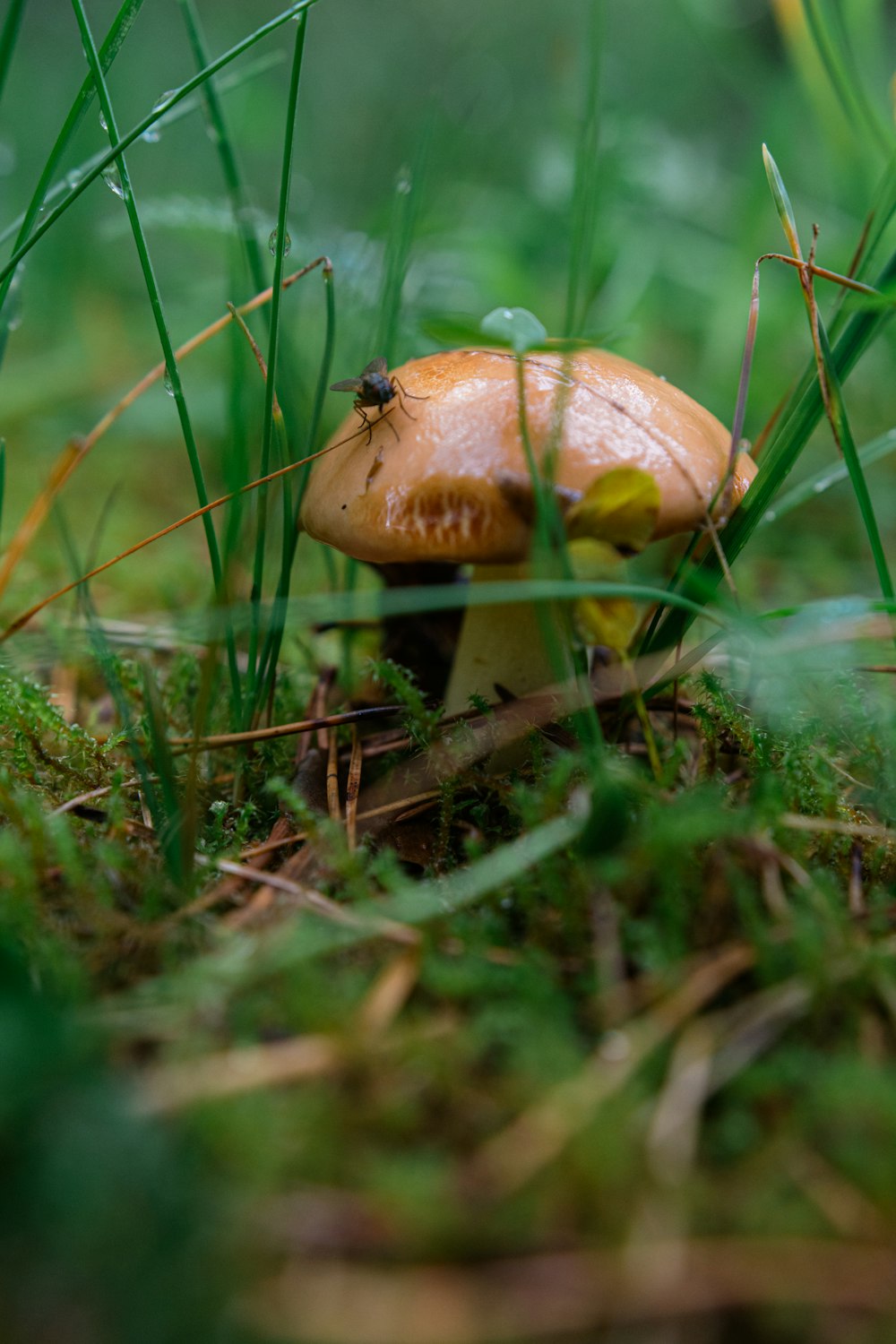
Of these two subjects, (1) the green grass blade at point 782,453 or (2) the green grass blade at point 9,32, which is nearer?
(2) the green grass blade at point 9,32

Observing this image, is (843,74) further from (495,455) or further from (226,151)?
(495,455)

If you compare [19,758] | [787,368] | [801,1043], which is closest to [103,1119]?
[801,1043]

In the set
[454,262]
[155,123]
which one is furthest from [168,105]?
[454,262]

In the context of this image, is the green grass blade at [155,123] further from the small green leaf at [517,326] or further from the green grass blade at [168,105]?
the small green leaf at [517,326]

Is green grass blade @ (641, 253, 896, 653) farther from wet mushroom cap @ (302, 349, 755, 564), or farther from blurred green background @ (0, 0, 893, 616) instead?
blurred green background @ (0, 0, 893, 616)

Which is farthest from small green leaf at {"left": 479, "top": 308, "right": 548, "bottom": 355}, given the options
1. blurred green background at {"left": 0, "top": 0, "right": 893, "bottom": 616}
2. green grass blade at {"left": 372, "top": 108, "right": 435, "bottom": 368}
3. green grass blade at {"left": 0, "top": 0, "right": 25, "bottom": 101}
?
green grass blade at {"left": 0, "top": 0, "right": 25, "bottom": 101}

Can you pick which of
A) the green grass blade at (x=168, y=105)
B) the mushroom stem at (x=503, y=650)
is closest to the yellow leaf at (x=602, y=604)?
the mushroom stem at (x=503, y=650)
